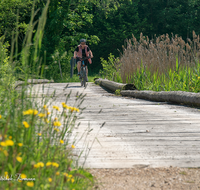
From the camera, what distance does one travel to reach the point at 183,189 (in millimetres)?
2201

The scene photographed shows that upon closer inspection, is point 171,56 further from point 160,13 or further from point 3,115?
point 160,13

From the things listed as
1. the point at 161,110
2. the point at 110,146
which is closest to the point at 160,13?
the point at 161,110

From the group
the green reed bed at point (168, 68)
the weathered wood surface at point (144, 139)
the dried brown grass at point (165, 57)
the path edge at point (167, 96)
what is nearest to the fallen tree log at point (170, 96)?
the path edge at point (167, 96)

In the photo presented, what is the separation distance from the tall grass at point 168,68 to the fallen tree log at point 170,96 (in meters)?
0.49

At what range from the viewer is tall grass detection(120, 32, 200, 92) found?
24.9 ft

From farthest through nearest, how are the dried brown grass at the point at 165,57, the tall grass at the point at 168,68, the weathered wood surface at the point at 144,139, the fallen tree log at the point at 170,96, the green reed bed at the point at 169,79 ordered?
1. the dried brown grass at the point at 165,57
2. the tall grass at the point at 168,68
3. the green reed bed at the point at 169,79
4. the fallen tree log at the point at 170,96
5. the weathered wood surface at the point at 144,139

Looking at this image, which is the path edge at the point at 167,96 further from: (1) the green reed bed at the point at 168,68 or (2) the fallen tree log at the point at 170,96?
(1) the green reed bed at the point at 168,68

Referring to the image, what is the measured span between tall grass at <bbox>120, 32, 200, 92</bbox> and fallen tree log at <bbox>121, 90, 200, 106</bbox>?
0.49 m

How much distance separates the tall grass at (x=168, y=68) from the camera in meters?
7.58

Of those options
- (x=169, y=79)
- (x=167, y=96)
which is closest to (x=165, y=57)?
(x=169, y=79)

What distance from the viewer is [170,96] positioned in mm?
6902

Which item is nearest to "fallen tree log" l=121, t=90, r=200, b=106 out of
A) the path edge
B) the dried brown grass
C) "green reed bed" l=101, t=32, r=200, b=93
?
the path edge

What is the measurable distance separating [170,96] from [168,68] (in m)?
1.91

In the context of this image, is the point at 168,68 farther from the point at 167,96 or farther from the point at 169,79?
the point at 167,96
